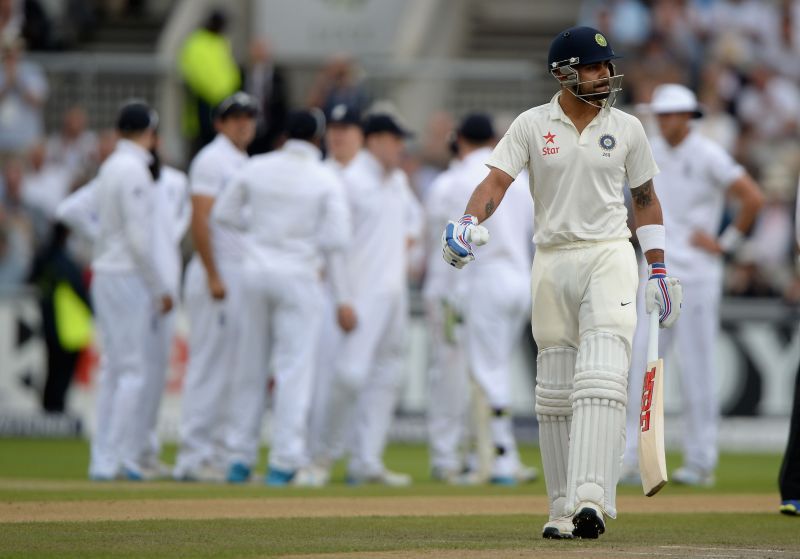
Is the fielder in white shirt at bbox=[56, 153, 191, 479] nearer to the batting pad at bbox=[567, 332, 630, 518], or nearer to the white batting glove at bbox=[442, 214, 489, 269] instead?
the white batting glove at bbox=[442, 214, 489, 269]

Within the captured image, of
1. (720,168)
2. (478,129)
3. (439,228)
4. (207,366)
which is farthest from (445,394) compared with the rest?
(720,168)

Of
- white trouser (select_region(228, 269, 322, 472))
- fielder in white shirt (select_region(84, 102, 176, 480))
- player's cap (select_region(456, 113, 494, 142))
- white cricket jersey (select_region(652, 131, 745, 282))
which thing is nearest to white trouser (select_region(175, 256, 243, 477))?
fielder in white shirt (select_region(84, 102, 176, 480))

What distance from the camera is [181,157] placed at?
76.0 ft

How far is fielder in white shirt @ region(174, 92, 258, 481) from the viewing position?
1360 cm

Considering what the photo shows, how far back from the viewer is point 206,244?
44.2ft

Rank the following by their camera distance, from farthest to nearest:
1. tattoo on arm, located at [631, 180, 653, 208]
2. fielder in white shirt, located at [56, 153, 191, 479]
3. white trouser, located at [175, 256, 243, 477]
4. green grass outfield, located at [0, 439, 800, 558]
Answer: fielder in white shirt, located at [56, 153, 191, 479] < white trouser, located at [175, 256, 243, 477] < tattoo on arm, located at [631, 180, 653, 208] < green grass outfield, located at [0, 439, 800, 558]

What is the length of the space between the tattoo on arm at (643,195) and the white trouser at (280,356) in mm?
4435

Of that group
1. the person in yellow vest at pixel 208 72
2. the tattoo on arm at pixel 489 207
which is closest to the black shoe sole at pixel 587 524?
the tattoo on arm at pixel 489 207

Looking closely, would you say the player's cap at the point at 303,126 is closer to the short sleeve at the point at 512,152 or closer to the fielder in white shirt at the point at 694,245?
the fielder in white shirt at the point at 694,245

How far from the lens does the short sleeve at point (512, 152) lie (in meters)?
8.82

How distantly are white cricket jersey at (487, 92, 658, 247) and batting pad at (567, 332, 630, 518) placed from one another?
64cm

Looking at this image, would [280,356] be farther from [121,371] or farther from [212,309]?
[121,371]

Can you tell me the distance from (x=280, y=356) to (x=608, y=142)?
15.8ft

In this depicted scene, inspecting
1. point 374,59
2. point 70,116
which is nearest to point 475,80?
point 374,59
